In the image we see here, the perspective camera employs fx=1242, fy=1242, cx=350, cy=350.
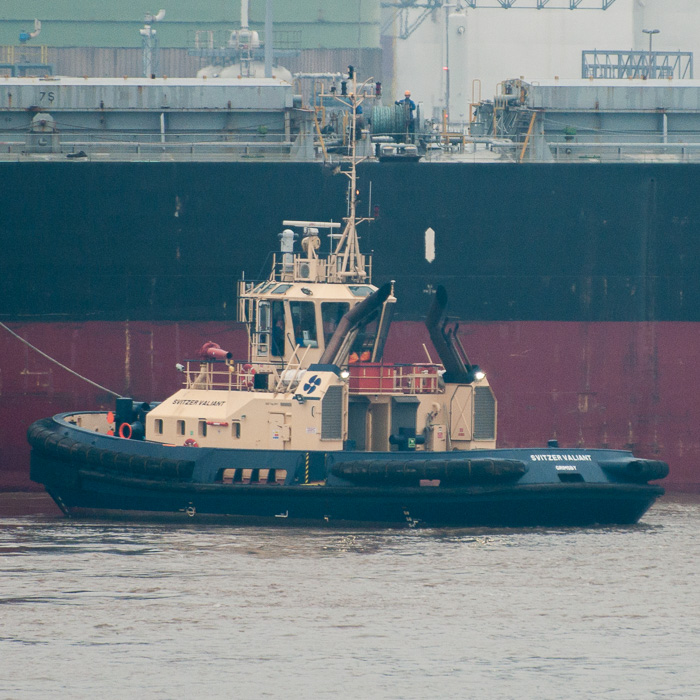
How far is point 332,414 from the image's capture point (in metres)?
12.9

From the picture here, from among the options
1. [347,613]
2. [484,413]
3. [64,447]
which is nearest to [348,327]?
[484,413]

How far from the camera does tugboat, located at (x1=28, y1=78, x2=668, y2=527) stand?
12.5 metres

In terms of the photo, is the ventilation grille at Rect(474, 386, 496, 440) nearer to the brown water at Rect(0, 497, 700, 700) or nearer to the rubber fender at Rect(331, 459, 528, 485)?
the rubber fender at Rect(331, 459, 528, 485)

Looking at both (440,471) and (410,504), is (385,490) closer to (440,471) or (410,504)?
(410,504)

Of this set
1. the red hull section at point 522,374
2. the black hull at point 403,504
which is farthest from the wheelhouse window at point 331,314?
the red hull section at point 522,374

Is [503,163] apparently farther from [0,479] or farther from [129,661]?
[129,661]

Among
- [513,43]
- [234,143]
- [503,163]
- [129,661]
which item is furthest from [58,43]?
[129,661]

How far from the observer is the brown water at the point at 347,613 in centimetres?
818

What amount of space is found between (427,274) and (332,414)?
3709 mm

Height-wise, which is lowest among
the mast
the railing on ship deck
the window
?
the railing on ship deck

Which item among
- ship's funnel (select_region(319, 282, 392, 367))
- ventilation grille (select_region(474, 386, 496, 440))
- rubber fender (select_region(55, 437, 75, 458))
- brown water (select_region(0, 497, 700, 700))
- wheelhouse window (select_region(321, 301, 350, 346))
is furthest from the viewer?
wheelhouse window (select_region(321, 301, 350, 346))

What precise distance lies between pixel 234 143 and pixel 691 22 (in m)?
21.4

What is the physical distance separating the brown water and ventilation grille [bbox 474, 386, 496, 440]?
1.35m

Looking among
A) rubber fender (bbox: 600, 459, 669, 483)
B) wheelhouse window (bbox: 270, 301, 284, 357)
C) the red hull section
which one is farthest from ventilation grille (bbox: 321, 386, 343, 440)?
the red hull section
